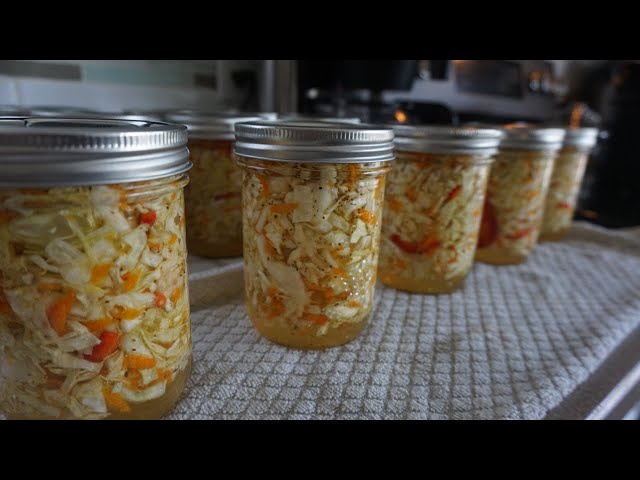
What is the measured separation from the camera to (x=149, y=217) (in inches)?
15.3

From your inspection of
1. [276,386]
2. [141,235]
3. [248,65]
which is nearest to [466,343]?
[276,386]

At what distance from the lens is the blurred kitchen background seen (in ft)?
3.15

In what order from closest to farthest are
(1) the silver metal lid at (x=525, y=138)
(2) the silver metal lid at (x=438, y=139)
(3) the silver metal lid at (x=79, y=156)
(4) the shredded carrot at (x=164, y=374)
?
(3) the silver metal lid at (x=79, y=156)
(4) the shredded carrot at (x=164, y=374)
(2) the silver metal lid at (x=438, y=139)
(1) the silver metal lid at (x=525, y=138)

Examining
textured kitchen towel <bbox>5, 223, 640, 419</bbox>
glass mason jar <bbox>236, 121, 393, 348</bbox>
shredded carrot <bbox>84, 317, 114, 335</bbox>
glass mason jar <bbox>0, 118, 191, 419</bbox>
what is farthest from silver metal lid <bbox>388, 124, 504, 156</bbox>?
shredded carrot <bbox>84, 317, 114, 335</bbox>

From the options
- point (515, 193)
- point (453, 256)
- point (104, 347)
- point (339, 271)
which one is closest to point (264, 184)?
point (339, 271)

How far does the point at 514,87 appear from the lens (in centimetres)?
172

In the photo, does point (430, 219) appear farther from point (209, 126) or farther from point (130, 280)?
point (130, 280)

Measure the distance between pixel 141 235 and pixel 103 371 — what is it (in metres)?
0.12

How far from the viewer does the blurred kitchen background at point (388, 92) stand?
96cm

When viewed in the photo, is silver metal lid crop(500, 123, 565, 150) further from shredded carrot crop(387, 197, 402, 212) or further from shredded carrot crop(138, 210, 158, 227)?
shredded carrot crop(138, 210, 158, 227)

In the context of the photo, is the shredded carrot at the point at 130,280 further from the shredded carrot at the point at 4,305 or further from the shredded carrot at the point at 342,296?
the shredded carrot at the point at 342,296

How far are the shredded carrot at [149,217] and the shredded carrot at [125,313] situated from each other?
7 cm

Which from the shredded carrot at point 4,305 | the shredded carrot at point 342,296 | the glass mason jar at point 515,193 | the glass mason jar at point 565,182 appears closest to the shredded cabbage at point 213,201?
A: the shredded carrot at point 342,296

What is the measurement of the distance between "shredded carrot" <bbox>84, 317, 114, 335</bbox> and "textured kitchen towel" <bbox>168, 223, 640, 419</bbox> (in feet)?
0.45
